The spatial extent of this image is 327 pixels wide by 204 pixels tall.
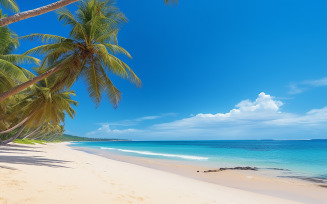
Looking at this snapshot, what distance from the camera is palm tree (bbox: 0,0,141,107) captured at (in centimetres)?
858

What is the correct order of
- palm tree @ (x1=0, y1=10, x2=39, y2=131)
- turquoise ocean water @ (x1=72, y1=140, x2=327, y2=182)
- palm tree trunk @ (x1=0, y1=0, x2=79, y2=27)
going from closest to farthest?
palm tree trunk @ (x1=0, y1=0, x2=79, y2=27) → palm tree @ (x1=0, y1=10, x2=39, y2=131) → turquoise ocean water @ (x1=72, y1=140, x2=327, y2=182)

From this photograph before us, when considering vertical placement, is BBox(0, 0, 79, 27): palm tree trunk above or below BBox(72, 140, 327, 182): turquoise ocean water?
above

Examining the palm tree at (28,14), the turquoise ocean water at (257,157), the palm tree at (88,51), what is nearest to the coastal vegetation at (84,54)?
the palm tree at (88,51)

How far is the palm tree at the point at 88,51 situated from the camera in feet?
28.1

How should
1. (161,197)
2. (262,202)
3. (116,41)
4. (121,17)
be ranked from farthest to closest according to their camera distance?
1. (116,41)
2. (121,17)
3. (262,202)
4. (161,197)

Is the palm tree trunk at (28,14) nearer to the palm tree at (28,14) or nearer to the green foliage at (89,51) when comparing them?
the palm tree at (28,14)

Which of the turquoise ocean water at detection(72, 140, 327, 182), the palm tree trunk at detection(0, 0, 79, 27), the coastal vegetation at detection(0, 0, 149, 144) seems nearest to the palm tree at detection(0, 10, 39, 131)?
the coastal vegetation at detection(0, 0, 149, 144)

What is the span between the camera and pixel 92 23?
27.9ft

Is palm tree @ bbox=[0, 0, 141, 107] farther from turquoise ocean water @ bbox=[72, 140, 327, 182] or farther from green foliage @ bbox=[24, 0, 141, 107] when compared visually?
turquoise ocean water @ bbox=[72, 140, 327, 182]

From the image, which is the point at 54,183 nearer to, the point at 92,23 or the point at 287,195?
the point at 92,23

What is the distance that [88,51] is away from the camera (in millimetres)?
8875

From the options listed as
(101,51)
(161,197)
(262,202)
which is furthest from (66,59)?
(262,202)

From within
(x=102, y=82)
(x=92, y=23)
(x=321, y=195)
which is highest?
(x=92, y=23)

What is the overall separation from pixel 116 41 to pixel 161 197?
8.36 meters
